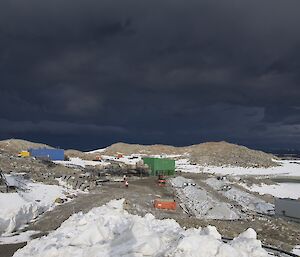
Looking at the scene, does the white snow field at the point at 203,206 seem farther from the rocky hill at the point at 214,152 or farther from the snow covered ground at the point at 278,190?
the rocky hill at the point at 214,152

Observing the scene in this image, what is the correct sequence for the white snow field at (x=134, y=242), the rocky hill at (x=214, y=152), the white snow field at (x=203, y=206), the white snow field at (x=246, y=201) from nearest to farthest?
1. the white snow field at (x=134, y=242)
2. the white snow field at (x=203, y=206)
3. the white snow field at (x=246, y=201)
4. the rocky hill at (x=214, y=152)

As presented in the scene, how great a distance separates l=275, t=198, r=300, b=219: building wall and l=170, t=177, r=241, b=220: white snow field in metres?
4.11

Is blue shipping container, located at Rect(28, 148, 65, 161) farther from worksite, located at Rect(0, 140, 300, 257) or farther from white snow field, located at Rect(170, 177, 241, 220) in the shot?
white snow field, located at Rect(170, 177, 241, 220)

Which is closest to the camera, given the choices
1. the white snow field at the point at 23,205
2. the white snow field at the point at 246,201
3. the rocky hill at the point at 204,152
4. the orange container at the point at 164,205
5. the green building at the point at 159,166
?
the white snow field at the point at 23,205

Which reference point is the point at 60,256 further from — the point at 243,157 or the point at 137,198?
the point at 243,157

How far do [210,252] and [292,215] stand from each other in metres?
24.6

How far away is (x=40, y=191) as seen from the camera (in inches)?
1366

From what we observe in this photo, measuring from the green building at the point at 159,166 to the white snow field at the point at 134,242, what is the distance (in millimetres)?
44667

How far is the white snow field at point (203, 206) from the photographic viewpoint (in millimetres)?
32844

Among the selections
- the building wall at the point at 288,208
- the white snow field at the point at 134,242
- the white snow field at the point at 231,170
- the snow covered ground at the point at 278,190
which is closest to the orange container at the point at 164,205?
the building wall at the point at 288,208

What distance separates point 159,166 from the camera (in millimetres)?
65188

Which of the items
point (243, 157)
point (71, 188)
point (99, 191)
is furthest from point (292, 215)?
point (243, 157)

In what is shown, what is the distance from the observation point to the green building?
2547 inches

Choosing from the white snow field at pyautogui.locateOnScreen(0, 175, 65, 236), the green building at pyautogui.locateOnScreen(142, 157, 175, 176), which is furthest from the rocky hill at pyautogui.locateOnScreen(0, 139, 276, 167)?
the white snow field at pyautogui.locateOnScreen(0, 175, 65, 236)
